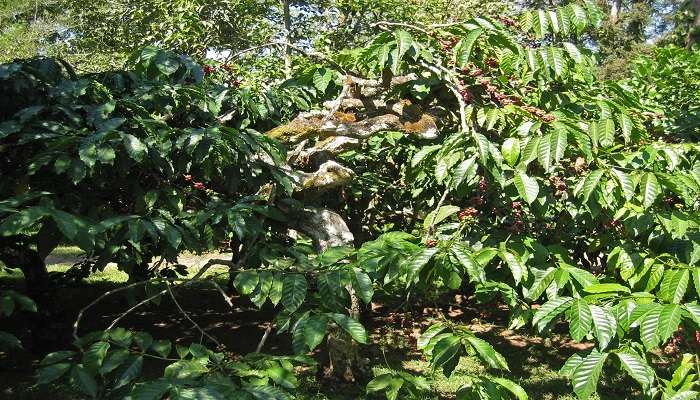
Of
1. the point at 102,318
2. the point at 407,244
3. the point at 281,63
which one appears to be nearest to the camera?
the point at 407,244

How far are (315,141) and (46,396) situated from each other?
284 centimetres

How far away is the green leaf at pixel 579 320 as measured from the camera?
1.82 meters

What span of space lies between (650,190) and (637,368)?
0.72 m

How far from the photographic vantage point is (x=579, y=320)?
1.85 metres

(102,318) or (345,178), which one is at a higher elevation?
(345,178)

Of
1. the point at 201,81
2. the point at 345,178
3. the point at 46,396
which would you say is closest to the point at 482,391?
the point at 345,178

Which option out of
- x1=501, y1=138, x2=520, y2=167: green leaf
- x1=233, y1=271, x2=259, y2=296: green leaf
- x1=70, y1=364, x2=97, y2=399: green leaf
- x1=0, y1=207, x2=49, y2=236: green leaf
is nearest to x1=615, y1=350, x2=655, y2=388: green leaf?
x1=501, y1=138, x2=520, y2=167: green leaf

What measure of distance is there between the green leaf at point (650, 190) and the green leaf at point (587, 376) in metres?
0.71

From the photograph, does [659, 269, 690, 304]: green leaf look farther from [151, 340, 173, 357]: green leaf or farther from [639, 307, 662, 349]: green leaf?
[151, 340, 173, 357]: green leaf

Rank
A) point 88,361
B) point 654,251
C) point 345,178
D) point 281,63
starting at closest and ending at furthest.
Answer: point 88,361, point 654,251, point 345,178, point 281,63

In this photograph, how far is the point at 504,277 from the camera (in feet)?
9.04

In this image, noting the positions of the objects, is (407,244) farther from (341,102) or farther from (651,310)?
(341,102)

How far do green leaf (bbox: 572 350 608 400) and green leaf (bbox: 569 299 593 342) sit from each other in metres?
0.09

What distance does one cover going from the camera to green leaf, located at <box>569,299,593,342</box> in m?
1.82
